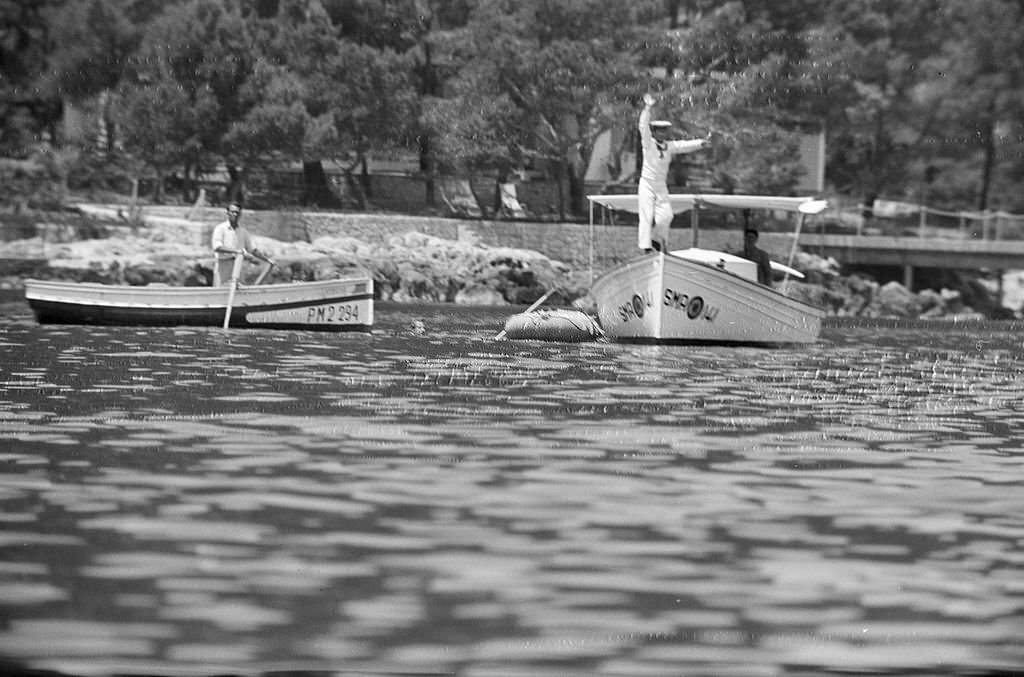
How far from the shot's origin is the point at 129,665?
759 centimetres

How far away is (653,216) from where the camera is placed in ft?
99.3

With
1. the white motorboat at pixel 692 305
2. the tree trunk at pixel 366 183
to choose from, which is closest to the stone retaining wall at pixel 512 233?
the tree trunk at pixel 366 183

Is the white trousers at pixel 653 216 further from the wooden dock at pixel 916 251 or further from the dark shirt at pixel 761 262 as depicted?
the wooden dock at pixel 916 251

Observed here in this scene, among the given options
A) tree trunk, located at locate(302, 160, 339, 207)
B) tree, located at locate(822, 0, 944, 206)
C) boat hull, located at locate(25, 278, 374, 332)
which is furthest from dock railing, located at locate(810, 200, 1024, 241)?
boat hull, located at locate(25, 278, 374, 332)

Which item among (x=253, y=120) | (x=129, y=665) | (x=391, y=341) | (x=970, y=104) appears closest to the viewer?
(x=129, y=665)

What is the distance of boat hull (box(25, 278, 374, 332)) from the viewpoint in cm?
3106

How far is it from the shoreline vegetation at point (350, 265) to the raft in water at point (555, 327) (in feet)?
65.0

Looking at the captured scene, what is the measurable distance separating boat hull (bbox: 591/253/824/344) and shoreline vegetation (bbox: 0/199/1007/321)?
811 inches

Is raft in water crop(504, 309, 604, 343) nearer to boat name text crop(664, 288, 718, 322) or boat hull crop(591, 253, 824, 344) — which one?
boat hull crop(591, 253, 824, 344)

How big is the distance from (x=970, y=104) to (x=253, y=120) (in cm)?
2567

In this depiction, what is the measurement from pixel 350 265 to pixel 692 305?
24.5 m

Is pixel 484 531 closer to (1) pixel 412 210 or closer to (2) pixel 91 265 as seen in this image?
(2) pixel 91 265

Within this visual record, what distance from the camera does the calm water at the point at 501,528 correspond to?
26.4 feet

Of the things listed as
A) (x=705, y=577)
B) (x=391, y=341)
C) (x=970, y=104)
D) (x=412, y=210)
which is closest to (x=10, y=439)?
(x=705, y=577)
